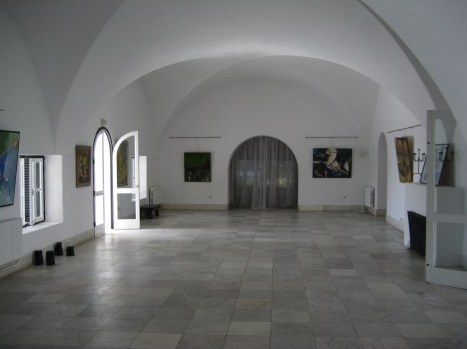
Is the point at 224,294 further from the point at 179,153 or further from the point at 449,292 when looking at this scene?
the point at 179,153

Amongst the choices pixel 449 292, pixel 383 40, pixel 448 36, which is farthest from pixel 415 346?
pixel 383 40

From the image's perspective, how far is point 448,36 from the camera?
5.55 meters

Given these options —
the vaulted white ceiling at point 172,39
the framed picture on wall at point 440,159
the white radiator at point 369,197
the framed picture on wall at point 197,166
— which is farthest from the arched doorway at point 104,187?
the white radiator at point 369,197

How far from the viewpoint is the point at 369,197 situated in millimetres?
17000

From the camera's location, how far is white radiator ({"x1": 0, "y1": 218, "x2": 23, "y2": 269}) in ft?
25.8

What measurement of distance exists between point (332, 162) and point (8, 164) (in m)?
12.8

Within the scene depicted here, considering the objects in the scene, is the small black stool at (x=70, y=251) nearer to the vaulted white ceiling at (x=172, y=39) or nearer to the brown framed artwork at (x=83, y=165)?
the brown framed artwork at (x=83, y=165)

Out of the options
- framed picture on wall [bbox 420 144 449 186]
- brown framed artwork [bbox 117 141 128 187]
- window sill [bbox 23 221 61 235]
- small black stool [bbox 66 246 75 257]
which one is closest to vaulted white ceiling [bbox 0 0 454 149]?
framed picture on wall [bbox 420 144 449 186]

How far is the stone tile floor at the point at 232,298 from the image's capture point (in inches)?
212

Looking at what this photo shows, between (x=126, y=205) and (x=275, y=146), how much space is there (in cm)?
714

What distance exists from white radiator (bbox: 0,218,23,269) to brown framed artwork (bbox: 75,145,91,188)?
9.56ft

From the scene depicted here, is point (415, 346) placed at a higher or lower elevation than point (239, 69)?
lower

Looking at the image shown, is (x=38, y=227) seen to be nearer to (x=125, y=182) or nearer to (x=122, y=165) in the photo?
(x=122, y=165)

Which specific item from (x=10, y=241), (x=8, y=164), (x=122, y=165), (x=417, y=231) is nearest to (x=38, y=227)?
(x=10, y=241)
